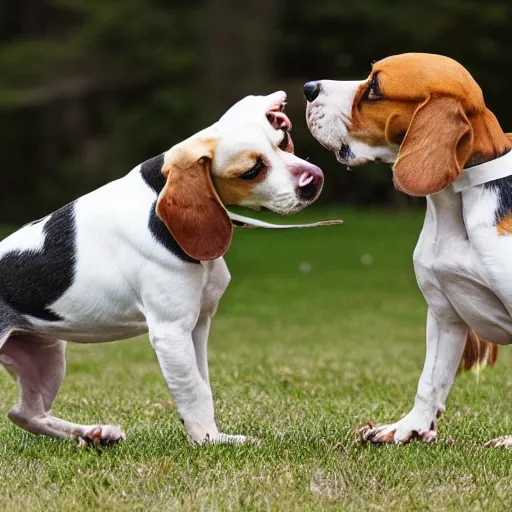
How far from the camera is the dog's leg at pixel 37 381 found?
532 centimetres

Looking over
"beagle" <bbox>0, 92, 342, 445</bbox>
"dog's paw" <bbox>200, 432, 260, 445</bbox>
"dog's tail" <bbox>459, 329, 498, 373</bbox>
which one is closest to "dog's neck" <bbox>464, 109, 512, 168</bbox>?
"beagle" <bbox>0, 92, 342, 445</bbox>

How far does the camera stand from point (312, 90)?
Answer: 511 cm

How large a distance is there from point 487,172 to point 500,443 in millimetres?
1241

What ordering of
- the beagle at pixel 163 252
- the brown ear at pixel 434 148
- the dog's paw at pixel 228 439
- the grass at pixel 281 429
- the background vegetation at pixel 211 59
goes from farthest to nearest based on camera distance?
1. the background vegetation at pixel 211 59
2. the dog's paw at pixel 228 439
3. the beagle at pixel 163 252
4. the brown ear at pixel 434 148
5. the grass at pixel 281 429


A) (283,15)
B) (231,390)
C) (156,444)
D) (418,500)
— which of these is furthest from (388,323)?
(283,15)

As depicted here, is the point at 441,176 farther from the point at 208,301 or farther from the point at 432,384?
the point at 208,301

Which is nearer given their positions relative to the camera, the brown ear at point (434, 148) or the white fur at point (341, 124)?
the brown ear at point (434, 148)

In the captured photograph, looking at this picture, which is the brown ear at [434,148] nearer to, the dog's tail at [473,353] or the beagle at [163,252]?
the beagle at [163,252]

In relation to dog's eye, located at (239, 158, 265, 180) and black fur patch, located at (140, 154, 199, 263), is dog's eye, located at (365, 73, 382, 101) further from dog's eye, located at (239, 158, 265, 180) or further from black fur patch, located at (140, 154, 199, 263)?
black fur patch, located at (140, 154, 199, 263)

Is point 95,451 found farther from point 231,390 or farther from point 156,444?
point 231,390

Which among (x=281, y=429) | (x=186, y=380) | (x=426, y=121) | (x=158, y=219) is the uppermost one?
(x=426, y=121)

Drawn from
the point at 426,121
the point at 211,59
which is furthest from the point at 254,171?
the point at 211,59

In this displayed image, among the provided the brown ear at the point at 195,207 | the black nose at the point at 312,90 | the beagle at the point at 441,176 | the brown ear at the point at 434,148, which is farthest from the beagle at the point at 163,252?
the brown ear at the point at 434,148

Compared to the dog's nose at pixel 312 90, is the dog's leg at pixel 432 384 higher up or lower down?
lower down
